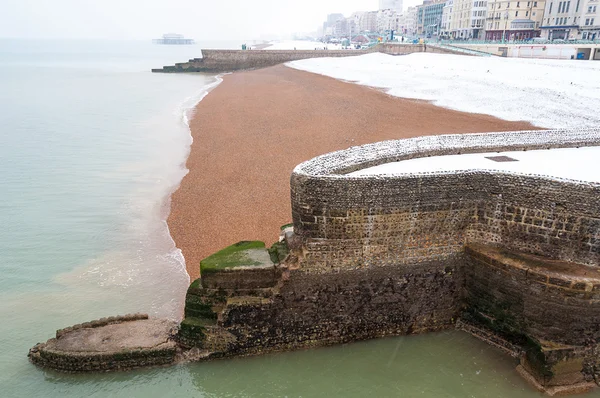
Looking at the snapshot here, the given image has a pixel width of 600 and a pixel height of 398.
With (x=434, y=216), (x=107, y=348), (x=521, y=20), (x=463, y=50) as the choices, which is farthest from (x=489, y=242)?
(x=521, y=20)

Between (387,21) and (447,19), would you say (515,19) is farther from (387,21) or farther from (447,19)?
(387,21)

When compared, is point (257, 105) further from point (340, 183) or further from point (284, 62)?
point (284, 62)

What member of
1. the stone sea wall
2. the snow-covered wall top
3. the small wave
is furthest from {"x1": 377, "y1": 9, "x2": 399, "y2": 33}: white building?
the stone sea wall

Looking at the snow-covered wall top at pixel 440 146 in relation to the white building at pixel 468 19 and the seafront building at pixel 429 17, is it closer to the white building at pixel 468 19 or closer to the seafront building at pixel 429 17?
the white building at pixel 468 19

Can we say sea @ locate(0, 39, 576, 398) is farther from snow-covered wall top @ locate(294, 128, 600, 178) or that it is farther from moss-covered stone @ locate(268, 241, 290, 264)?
snow-covered wall top @ locate(294, 128, 600, 178)

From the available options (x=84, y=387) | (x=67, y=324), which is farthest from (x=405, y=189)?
(x=67, y=324)

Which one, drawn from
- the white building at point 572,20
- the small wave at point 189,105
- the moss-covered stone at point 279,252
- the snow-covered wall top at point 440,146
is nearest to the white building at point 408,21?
the white building at point 572,20
